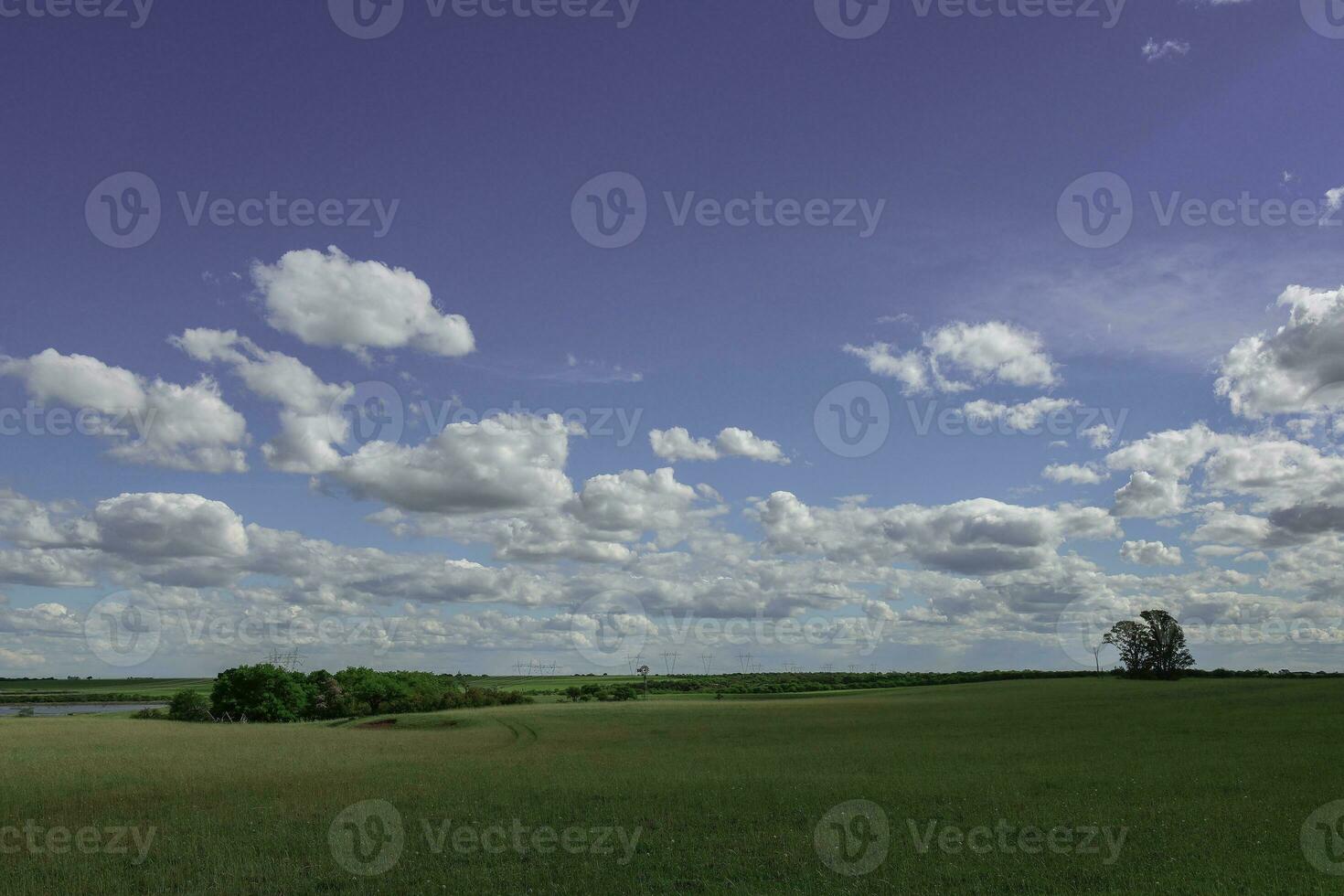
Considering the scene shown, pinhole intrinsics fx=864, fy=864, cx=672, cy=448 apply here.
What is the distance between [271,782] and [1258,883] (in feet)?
118

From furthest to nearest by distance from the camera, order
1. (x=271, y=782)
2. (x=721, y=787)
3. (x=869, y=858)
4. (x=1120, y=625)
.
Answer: (x=1120, y=625)
(x=271, y=782)
(x=721, y=787)
(x=869, y=858)

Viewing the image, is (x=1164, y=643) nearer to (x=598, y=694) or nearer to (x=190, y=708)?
(x=598, y=694)

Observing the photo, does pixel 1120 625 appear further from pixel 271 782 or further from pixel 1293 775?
pixel 271 782

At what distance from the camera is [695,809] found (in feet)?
95.9

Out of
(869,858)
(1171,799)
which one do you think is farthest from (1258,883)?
(1171,799)

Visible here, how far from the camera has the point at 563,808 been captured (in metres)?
29.9

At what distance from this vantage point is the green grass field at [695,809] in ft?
69.6
